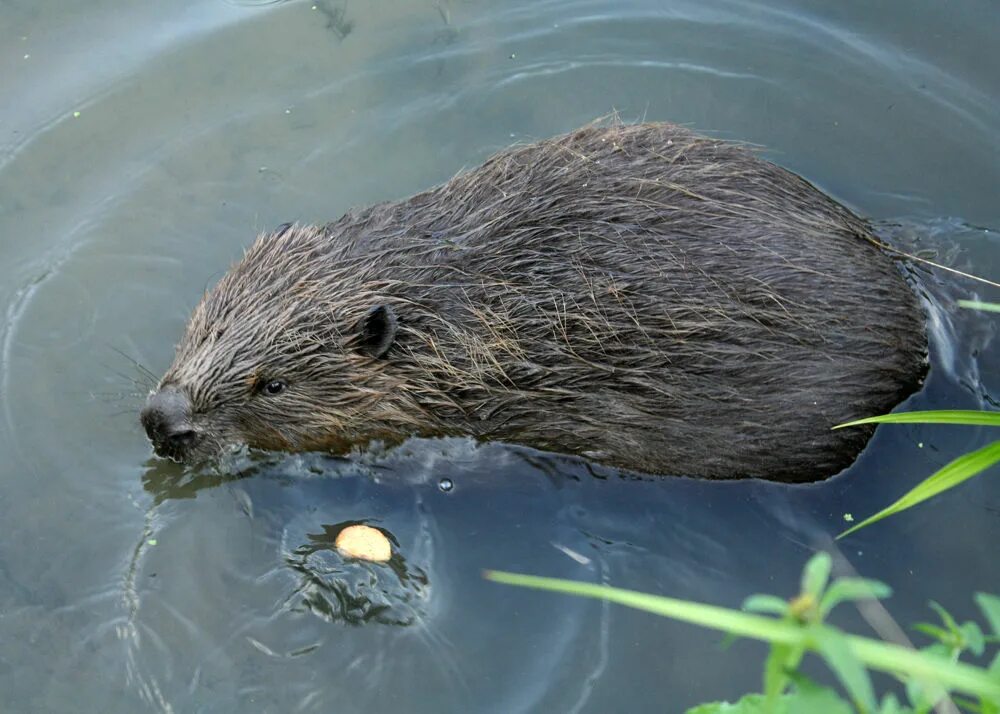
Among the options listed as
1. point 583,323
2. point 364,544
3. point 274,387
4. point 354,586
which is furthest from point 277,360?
point 583,323

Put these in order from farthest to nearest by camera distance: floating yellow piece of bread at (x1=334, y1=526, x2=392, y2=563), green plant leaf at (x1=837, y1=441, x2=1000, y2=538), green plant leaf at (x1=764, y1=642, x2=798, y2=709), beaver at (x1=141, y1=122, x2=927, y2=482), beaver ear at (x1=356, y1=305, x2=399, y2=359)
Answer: floating yellow piece of bread at (x1=334, y1=526, x2=392, y2=563) → beaver ear at (x1=356, y1=305, x2=399, y2=359) → beaver at (x1=141, y1=122, x2=927, y2=482) → green plant leaf at (x1=837, y1=441, x2=1000, y2=538) → green plant leaf at (x1=764, y1=642, x2=798, y2=709)

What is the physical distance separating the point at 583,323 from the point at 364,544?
46.9 inches

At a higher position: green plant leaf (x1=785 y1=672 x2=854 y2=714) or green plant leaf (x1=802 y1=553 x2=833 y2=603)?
green plant leaf (x1=802 y1=553 x2=833 y2=603)

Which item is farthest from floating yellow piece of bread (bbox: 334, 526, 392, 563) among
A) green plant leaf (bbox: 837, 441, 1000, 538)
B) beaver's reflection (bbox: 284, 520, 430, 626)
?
green plant leaf (bbox: 837, 441, 1000, 538)

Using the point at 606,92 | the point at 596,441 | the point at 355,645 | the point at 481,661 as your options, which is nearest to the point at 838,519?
the point at 596,441

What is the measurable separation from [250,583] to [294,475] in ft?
1.50

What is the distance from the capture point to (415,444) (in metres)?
4.05

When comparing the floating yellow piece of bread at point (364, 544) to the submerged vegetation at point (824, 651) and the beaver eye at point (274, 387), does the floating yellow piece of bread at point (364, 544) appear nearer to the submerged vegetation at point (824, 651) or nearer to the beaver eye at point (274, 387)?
the beaver eye at point (274, 387)

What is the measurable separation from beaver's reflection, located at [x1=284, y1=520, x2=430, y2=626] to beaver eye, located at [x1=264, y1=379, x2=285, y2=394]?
1.99ft

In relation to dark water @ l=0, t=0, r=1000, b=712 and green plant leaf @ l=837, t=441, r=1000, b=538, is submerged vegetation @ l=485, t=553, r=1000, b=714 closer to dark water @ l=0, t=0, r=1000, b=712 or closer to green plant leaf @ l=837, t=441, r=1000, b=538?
green plant leaf @ l=837, t=441, r=1000, b=538

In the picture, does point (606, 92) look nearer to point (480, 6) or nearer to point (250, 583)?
point (480, 6)

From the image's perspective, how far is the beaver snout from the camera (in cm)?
375

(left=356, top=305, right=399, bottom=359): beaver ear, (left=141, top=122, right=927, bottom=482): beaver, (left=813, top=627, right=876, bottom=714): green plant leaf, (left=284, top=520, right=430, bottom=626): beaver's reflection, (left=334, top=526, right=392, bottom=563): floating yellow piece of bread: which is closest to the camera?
(left=813, top=627, right=876, bottom=714): green plant leaf

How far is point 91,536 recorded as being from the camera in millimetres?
4043
